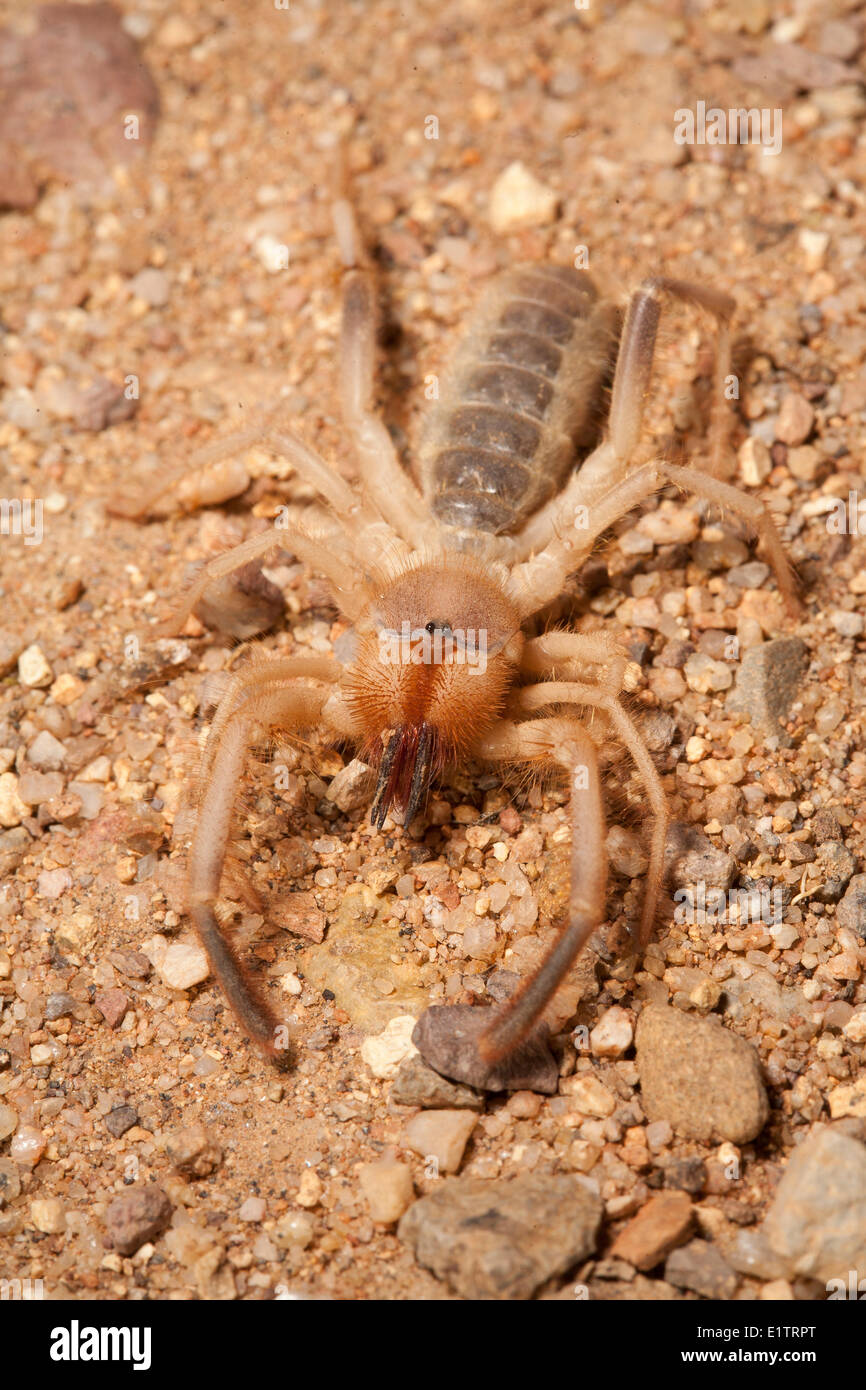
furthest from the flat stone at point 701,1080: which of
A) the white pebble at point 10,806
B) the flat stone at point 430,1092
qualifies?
the white pebble at point 10,806

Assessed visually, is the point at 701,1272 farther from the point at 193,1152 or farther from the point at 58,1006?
the point at 58,1006

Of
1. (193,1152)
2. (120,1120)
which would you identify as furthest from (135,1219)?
(120,1120)

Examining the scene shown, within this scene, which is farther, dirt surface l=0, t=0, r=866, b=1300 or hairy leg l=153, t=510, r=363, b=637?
hairy leg l=153, t=510, r=363, b=637

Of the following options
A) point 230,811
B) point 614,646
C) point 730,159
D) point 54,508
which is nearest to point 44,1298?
point 230,811

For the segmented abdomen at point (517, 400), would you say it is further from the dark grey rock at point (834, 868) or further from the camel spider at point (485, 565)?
the dark grey rock at point (834, 868)
